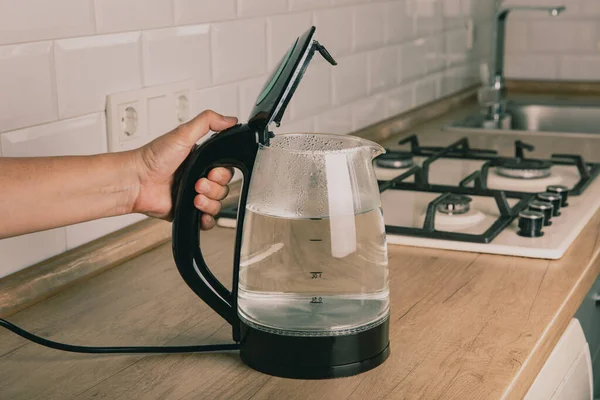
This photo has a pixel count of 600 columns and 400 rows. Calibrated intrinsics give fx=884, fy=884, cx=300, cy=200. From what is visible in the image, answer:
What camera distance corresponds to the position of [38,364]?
90 cm

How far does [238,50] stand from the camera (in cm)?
150

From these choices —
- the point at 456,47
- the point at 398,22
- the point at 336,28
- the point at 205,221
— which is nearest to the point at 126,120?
the point at 205,221

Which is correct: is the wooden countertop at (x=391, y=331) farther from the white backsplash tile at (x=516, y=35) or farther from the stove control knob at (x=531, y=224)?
the white backsplash tile at (x=516, y=35)

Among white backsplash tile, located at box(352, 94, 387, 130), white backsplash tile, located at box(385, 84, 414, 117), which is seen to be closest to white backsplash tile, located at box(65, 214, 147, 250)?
white backsplash tile, located at box(352, 94, 387, 130)

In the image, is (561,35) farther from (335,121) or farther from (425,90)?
(335,121)

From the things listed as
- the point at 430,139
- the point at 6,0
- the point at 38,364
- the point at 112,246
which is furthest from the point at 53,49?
the point at 430,139

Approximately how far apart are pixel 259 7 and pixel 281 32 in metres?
0.09

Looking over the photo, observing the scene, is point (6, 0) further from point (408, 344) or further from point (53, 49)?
point (408, 344)

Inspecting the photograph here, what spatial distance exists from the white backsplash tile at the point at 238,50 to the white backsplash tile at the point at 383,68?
487mm

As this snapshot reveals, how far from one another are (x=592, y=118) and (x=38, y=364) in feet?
6.07

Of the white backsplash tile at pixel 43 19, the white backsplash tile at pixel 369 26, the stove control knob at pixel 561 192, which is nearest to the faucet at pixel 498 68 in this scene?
the white backsplash tile at pixel 369 26

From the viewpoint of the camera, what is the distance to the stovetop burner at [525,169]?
1592 mm

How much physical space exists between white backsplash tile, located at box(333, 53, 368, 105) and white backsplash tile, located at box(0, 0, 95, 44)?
0.78m

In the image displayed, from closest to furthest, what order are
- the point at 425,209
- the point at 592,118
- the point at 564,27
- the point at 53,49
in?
the point at 53,49 → the point at 425,209 → the point at 592,118 → the point at 564,27
